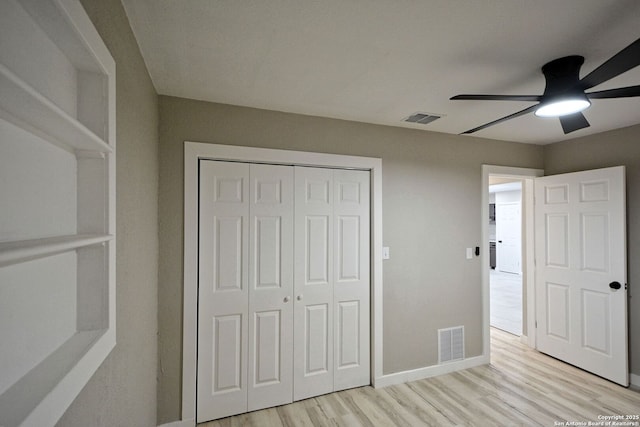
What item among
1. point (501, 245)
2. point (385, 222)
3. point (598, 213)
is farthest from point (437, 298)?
point (501, 245)

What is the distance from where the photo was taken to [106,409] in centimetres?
102

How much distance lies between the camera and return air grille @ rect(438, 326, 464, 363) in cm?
306

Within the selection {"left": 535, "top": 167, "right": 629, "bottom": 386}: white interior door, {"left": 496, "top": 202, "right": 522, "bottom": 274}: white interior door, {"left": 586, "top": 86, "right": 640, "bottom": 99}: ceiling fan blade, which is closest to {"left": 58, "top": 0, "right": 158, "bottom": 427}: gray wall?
{"left": 586, "top": 86, "right": 640, "bottom": 99}: ceiling fan blade

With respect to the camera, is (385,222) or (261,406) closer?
(261,406)

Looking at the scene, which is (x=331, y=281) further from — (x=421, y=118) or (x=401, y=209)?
(x=421, y=118)

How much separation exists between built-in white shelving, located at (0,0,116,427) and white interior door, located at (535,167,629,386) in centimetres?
405

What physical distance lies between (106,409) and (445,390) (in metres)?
2.74

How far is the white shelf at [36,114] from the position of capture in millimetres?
472

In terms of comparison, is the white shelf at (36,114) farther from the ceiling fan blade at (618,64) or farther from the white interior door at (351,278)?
the white interior door at (351,278)

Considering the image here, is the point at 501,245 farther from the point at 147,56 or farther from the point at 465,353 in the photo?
the point at 147,56

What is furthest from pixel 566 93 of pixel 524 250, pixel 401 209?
pixel 524 250

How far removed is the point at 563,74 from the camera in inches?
65.8

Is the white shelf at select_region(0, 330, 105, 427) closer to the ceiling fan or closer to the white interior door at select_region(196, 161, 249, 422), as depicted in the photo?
the white interior door at select_region(196, 161, 249, 422)

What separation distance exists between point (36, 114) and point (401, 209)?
2.73m
